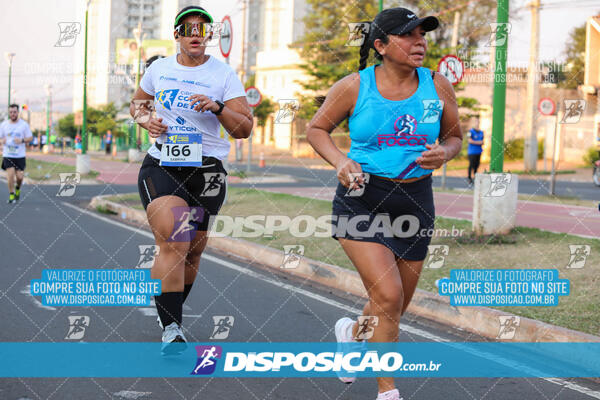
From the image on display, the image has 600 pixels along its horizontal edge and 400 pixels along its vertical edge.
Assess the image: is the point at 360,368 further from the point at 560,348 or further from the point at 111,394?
the point at 560,348

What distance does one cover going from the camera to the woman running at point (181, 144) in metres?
4.80

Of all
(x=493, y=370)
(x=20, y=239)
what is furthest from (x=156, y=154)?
(x=20, y=239)

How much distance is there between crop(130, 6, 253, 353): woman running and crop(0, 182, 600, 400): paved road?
67 cm

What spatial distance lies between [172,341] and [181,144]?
3.76 feet

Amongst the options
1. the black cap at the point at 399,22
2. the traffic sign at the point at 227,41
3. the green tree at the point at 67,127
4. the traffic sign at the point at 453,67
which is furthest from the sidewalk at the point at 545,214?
the green tree at the point at 67,127

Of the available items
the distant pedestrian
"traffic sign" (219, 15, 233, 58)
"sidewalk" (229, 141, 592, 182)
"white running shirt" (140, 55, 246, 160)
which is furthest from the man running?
"white running shirt" (140, 55, 246, 160)

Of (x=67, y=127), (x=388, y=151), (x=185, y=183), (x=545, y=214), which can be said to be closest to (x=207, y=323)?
(x=185, y=183)

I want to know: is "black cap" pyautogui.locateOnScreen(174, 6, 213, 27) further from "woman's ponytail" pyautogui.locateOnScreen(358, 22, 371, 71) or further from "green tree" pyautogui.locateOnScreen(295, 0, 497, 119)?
"green tree" pyautogui.locateOnScreen(295, 0, 497, 119)

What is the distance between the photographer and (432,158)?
12.3 feet

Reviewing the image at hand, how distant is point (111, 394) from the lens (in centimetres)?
416

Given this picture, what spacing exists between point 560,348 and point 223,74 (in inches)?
109

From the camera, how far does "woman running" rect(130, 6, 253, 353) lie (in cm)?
480

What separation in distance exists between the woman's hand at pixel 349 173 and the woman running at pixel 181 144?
1.27 metres

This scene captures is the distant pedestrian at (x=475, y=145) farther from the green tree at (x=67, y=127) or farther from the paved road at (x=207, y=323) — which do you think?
the green tree at (x=67, y=127)
